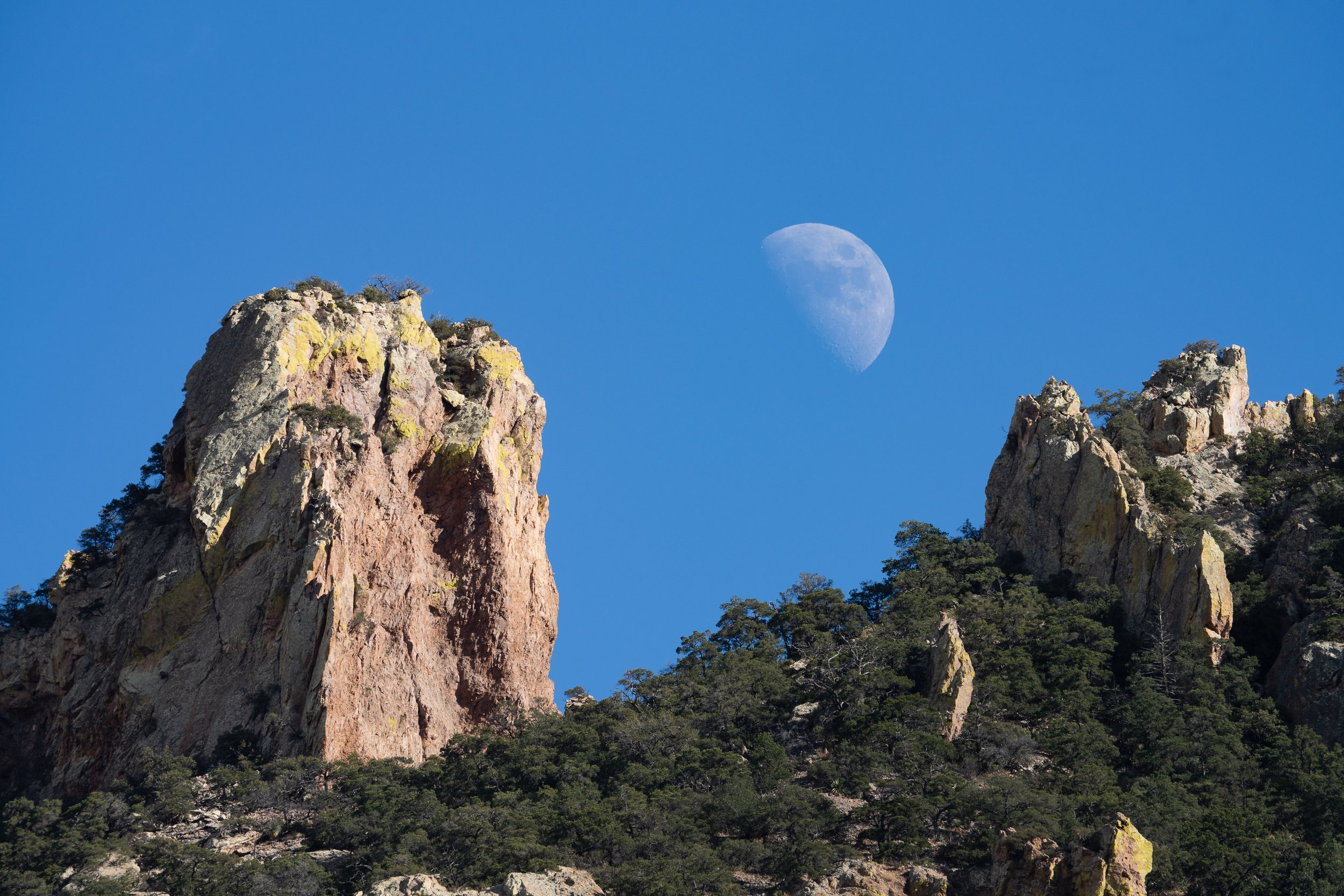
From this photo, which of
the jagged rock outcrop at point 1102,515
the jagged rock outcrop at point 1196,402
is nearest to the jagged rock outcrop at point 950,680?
the jagged rock outcrop at point 1102,515

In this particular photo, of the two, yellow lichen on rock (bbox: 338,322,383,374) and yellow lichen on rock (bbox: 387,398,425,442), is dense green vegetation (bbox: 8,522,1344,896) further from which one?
yellow lichen on rock (bbox: 338,322,383,374)

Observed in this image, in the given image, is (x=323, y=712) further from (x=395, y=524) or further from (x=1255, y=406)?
(x=1255, y=406)

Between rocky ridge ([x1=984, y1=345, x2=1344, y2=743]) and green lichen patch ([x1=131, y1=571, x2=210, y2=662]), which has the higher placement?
rocky ridge ([x1=984, y1=345, x2=1344, y2=743])

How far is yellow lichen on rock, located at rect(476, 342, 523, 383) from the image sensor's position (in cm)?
8031

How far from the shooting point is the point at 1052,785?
63062 mm

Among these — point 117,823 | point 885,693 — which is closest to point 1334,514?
point 885,693

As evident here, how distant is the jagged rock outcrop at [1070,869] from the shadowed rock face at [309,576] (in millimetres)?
25360

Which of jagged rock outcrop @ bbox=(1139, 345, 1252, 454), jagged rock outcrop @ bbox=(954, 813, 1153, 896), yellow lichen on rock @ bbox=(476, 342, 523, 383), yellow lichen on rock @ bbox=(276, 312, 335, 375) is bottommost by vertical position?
jagged rock outcrop @ bbox=(954, 813, 1153, 896)

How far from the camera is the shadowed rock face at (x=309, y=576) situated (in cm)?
6475

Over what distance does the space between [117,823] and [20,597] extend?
870 inches

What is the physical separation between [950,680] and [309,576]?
28600 millimetres

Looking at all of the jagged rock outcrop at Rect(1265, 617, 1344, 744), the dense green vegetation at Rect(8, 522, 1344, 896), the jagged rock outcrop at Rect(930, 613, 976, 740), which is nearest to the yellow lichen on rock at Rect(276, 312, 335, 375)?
the dense green vegetation at Rect(8, 522, 1344, 896)

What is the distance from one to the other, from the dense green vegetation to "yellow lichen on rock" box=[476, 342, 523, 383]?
17.2 m

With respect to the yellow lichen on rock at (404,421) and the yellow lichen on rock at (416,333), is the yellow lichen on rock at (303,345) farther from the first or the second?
the yellow lichen on rock at (416,333)
